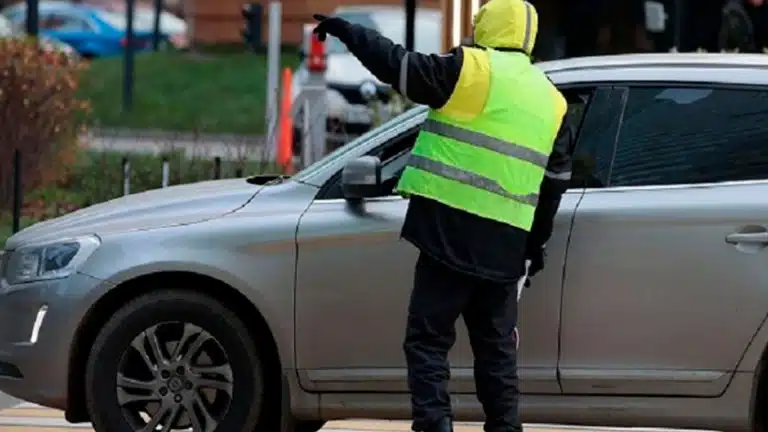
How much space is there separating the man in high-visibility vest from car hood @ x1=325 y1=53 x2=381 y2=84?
608 inches

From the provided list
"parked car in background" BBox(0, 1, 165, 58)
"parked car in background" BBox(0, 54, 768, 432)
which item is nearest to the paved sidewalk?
"parked car in background" BBox(0, 54, 768, 432)

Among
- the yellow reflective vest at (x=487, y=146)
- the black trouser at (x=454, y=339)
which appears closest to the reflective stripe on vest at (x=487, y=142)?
the yellow reflective vest at (x=487, y=146)

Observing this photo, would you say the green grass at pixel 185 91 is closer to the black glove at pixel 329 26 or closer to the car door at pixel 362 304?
the car door at pixel 362 304

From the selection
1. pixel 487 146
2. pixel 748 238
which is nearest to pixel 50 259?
pixel 487 146

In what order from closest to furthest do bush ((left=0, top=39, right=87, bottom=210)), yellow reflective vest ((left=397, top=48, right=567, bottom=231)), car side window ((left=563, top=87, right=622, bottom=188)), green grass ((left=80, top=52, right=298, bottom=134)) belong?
yellow reflective vest ((left=397, top=48, right=567, bottom=231)) < car side window ((left=563, top=87, right=622, bottom=188)) < bush ((left=0, top=39, right=87, bottom=210)) < green grass ((left=80, top=52, right=298, bottom=134))

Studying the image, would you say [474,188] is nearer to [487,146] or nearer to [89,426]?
[487,146]

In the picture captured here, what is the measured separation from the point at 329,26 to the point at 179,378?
62.9 inches

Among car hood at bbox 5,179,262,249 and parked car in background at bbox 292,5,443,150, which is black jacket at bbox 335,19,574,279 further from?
parked car in background at bbox 292,5,443,150

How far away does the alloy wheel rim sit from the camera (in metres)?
6.88

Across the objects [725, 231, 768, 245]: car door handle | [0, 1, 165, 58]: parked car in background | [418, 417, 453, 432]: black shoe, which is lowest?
[418, 417, 453, 432]: black shoe

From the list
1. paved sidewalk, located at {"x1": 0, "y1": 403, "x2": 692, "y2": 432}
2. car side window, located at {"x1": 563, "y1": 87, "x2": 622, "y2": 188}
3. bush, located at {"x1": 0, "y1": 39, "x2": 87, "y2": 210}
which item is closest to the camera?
car side window, located at {"x1": 563, "y1": 87, "x2": 622, "y2": 188}

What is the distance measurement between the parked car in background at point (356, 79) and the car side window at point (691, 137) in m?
9.28

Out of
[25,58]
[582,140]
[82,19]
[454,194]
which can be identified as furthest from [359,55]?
[82,19]

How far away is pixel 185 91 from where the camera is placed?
28.2 m
